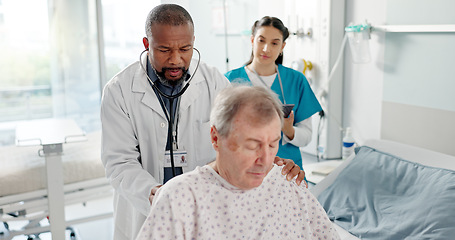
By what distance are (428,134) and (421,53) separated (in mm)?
408

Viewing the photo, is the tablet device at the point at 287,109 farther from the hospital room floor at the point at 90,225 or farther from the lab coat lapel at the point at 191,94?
the hospital room floor at the point at 90,225

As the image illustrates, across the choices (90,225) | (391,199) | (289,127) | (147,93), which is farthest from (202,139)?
(90,225)

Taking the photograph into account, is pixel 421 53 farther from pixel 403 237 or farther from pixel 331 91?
pixel 403 237

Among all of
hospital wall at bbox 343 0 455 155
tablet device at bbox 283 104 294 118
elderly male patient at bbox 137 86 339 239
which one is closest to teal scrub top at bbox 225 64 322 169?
tablet device at bbox 283 104 294 118

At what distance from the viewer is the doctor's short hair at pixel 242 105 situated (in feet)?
3.50

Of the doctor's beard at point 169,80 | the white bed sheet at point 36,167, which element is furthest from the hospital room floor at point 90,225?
the doctor's beard at point 169,80

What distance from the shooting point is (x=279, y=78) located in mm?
2139

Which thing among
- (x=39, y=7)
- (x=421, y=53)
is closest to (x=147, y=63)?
(x=421, y=53)

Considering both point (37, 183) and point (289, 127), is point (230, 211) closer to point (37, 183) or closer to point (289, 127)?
point (289, 127)

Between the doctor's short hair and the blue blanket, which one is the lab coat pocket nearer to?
the doctor's short hair

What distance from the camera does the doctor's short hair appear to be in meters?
1.07

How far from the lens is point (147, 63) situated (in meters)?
1.48

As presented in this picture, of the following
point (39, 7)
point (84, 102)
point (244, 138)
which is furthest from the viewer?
point (84, 102)

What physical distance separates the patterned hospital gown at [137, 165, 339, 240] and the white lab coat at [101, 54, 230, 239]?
24 cm
